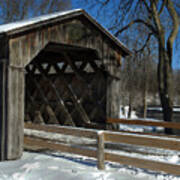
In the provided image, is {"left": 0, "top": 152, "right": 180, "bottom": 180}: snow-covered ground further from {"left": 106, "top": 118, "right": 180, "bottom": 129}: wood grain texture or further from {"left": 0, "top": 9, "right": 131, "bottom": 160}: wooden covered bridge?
{"left": 106, "top": 118, "right": 180, "bottom": 129}: wood grain texture

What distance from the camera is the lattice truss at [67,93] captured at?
418 inches

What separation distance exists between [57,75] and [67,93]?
0.89m

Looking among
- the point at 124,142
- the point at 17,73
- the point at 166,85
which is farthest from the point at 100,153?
the point at 166,85

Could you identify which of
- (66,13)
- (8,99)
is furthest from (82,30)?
(8,99)

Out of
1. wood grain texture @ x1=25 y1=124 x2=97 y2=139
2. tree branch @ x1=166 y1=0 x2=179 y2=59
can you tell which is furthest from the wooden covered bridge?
tree branch @ x1=166 y1=0 x2=179 y2=59

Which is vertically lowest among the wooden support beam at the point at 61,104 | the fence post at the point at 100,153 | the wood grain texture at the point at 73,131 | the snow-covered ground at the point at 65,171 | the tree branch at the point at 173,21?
the snow-covered ground at the point at 65,171

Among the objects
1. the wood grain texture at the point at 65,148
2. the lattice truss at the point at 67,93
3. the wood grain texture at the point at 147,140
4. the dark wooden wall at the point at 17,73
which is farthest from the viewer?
the lattice truss at the point at 67,93

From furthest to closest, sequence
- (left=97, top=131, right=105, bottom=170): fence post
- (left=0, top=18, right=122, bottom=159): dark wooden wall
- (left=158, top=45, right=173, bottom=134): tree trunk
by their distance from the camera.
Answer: (left=158, top=45, right=173, bottom=134): tree trunk → (left=0, top=18, right=122, bottom=159): dark wooden wall → (left=97, top=131, right=105, bottom=170): fence post

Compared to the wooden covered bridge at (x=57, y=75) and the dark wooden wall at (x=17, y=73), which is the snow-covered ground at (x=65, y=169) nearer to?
the dark wooden wall at (x=17, y=73)

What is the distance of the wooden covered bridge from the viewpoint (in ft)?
22.0

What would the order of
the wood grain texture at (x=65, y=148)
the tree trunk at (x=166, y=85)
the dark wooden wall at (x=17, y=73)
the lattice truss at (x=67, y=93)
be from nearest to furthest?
the wood grain texture at (x=65, y=148), the dark wooden wall at (x=17, y=73), the lattice truss at (x=67, y=93), the tree trunk at (x=166, y=85)

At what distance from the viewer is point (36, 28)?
730cm

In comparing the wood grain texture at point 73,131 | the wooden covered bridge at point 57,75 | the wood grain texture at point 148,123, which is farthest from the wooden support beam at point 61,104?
the wood grain texture at point 73,131

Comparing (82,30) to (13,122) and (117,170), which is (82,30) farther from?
(117,170)
